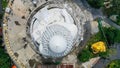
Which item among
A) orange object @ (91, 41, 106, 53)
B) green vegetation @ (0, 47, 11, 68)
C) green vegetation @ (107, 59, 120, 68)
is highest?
orange object @ (91, 41, 106, 53)

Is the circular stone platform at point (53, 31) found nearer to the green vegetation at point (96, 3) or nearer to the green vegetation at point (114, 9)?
the green vegetation at point (96, 3)

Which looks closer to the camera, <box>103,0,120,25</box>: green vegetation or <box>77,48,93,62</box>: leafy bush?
<box>103,0,120,25</box>: green vegetation

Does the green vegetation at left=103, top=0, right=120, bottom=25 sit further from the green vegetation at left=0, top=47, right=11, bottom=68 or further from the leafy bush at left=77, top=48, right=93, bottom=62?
the green vegetation at left=0, top=47, right=11, bottom=68

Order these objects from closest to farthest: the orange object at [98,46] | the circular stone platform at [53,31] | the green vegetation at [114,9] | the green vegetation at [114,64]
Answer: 1. the circular stone platform at [53,31]
2. the green vegetation at [114,9]
3. the orange object at [98,46]
4. the green vegetation at [114,64]

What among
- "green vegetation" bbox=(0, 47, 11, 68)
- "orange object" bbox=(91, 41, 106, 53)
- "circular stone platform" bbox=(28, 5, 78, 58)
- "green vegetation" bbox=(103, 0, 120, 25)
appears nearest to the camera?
"circular stone platform" bbox=(28, 5, 78, 58)

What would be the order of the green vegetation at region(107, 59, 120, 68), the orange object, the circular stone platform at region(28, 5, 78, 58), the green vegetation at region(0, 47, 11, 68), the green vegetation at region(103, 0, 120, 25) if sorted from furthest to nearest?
the green vegetation at region(0, 47, 11, 68)
the green vegetation at region(107, 59, 120, 68)
the orange object
the green vegetation at region(103, 0, 120, 25)
the circular stone platform at region(28, 5, 78, 58)

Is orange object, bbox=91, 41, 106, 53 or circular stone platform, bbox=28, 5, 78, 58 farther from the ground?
circular stone platform, bbox=28, 5, 78, 58

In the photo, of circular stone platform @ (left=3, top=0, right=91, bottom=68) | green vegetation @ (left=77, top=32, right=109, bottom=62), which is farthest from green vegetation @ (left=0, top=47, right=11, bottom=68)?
green vegetation @ (left=77, top=32, right=109, bottom=62)

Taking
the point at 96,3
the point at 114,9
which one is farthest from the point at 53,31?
the point at 114,9

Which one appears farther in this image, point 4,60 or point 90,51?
point 4,60

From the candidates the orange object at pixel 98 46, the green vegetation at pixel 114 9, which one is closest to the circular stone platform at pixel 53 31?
the orange object at pixel 98 46

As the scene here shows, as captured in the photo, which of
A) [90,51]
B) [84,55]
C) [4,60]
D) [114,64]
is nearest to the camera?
[84,55]

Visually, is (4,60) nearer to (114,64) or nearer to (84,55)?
(84,55)
